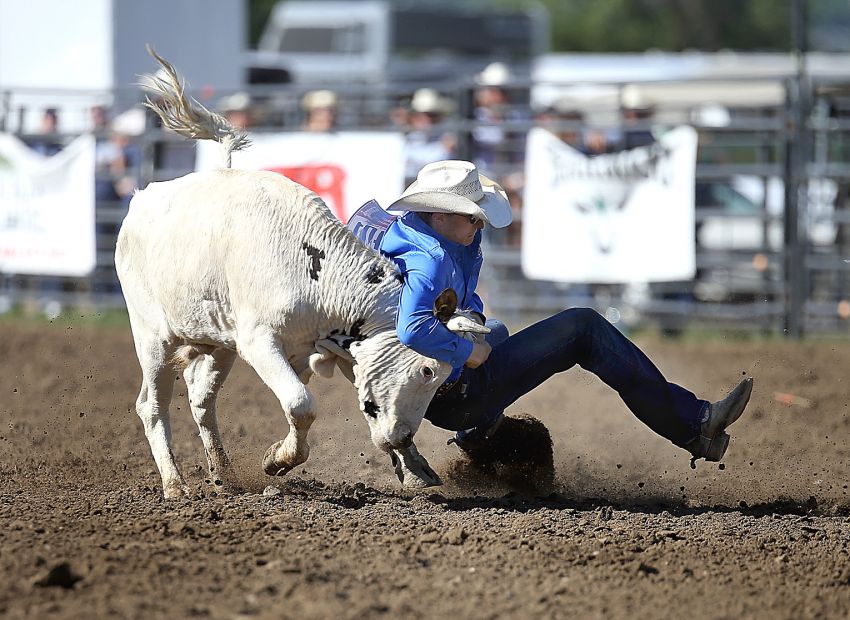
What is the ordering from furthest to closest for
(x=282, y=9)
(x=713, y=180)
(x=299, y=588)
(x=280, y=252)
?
(x=282, y=9), (x=713, y=180), (x=280, y=252), (x=299, y=588)

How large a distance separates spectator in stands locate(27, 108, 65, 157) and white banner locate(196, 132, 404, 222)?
1.74 m

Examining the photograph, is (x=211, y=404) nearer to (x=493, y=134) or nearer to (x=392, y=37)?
(x=493, y=134)

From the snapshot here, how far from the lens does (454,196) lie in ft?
14.1

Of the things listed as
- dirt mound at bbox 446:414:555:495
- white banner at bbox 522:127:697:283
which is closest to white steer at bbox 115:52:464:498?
dirt mound at bbox 446:414:555:495

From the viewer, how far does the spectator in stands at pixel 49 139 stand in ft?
35.8

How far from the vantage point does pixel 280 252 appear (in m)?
4.32

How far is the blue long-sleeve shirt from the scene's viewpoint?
13.5 ft

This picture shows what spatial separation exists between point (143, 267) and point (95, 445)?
1371 millimetres

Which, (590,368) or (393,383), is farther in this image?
(590,368)

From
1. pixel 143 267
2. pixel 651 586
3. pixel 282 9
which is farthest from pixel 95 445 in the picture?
pixel 282 9

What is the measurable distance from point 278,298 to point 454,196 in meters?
0.71

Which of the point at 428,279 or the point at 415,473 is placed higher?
the point at 428,279

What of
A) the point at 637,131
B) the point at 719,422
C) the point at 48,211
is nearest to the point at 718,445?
the point at 719,422

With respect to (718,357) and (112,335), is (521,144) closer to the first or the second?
(718,357)
